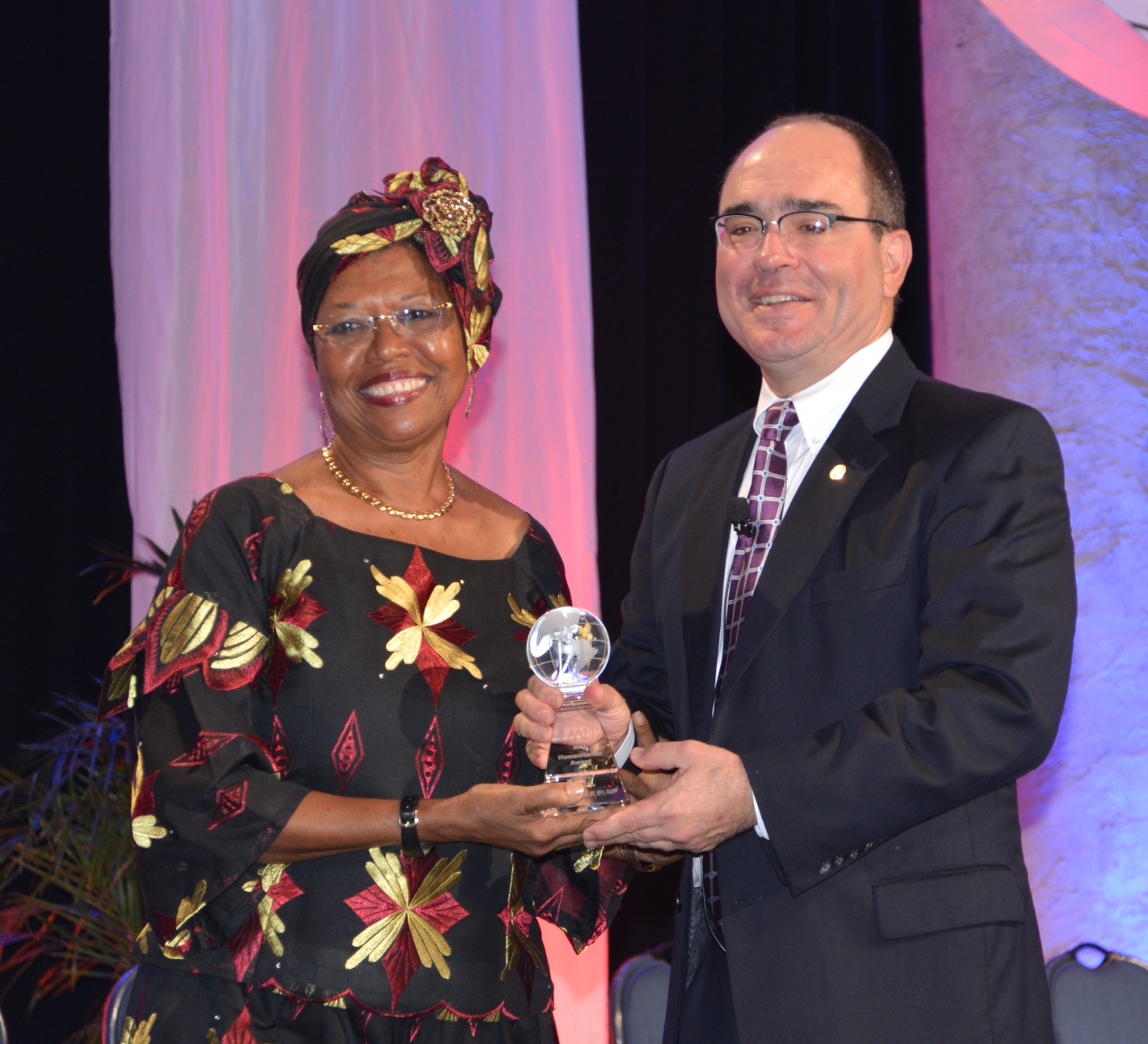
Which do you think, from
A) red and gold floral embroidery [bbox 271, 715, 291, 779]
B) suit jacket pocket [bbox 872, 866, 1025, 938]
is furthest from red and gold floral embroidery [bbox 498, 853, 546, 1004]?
suit jacket pocket [bbox 872, 866, 1025, 938]

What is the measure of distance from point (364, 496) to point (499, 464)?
5.66 feet

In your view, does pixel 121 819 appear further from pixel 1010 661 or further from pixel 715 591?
pixel 1010 661

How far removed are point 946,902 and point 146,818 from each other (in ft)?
4.20

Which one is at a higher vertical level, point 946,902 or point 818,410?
point 818,410

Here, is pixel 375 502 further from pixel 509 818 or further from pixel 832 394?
pixel 832 394

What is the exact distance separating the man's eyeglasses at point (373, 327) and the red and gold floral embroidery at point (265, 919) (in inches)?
38.2

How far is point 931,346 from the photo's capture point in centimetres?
451

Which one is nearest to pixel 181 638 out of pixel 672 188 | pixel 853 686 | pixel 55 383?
pixel 853 686

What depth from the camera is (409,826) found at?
7.10 ft

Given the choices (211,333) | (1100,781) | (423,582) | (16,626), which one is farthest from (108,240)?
(1100,781)

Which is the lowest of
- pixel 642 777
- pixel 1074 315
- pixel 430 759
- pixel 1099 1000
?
pixel 1099 1000

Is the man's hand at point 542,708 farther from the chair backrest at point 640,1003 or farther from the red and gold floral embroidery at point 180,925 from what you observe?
the chair backrest at point 640,1003

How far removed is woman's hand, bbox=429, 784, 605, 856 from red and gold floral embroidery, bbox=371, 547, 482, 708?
235mm

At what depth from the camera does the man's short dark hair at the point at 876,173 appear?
2.45 m
